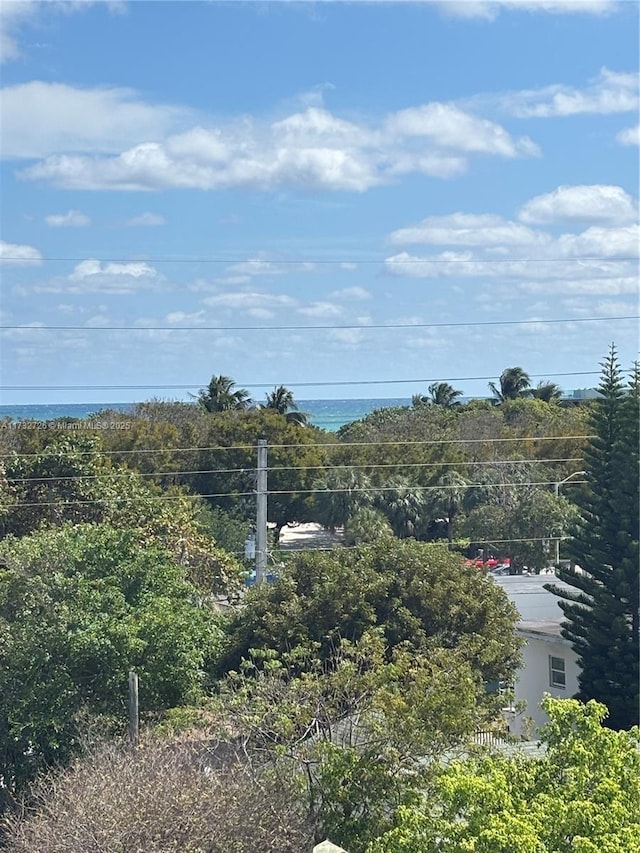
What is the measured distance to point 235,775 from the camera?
1012 centimetres

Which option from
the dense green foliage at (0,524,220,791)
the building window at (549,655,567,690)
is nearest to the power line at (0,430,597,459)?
the building window at (549,655,567,690)

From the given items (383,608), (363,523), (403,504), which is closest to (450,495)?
(403,504)

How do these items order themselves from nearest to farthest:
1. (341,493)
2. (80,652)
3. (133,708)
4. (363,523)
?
1. (133,708)
2. (80,652)
3. (363,523)
4. (341,493)

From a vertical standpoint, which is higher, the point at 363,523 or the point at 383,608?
the point at 383,608

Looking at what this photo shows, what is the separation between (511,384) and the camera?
224ft

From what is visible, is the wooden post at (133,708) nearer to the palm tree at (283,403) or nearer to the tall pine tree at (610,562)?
the tall pine tree at (610,562)

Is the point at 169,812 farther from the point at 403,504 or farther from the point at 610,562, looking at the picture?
the point at 403,504

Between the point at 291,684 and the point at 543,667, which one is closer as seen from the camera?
the point at 291,684

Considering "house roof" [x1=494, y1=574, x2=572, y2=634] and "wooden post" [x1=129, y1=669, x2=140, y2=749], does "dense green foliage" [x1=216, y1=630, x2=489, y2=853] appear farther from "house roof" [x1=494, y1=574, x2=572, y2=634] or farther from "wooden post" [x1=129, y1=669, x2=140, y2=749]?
"house roof" [x1=494, y1=574, x2=572, y2=634]

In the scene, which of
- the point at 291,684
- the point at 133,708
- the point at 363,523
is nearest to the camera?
the point at 291,684

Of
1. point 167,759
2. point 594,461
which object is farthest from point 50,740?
point 594,461

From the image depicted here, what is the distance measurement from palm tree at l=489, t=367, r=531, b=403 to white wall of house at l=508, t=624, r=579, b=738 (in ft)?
158

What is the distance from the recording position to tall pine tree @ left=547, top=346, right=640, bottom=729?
19188 millimetres

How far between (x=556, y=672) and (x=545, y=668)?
215 millimetres
